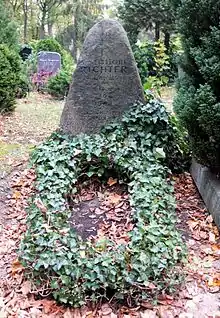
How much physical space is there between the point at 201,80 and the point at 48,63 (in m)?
8.42

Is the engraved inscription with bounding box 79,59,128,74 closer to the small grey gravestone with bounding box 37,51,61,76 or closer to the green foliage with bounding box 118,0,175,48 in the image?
the small grey gravestone with bounding box 37,51,61,76

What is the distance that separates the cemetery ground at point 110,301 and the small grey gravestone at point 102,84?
1.03m

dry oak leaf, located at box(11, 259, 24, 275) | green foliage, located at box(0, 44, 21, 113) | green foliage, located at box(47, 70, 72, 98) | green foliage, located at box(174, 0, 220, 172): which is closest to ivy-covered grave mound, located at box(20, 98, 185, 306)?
dry oak leaf, located at box(11, 259, 24, 275)

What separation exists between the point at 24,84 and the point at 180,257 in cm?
806

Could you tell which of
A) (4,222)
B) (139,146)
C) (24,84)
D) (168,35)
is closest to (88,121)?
(139,146)

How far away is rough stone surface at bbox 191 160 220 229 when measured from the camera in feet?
12.2

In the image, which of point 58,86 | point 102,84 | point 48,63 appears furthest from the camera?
point 48,63

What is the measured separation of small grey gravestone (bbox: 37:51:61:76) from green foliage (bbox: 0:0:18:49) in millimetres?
1113

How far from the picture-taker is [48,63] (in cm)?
1160

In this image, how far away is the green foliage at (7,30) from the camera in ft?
33.0

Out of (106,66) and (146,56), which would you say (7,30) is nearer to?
(146,56)

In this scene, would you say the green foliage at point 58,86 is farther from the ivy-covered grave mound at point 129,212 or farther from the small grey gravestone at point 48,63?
the ivy-covered grave mound at point 129,212

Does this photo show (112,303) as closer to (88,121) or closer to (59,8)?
(88,121)

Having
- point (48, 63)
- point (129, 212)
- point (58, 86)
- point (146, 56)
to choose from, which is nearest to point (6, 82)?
point (58, 86)
